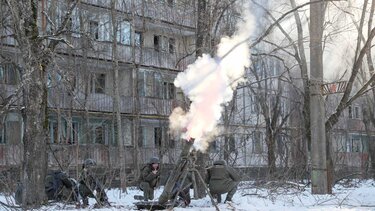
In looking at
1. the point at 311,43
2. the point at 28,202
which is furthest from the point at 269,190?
the point at 28,202

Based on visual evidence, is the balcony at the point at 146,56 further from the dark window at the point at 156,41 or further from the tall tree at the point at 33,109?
the tall tree at the point at 33,109

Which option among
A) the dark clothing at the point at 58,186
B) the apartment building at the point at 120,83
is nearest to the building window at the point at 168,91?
the apartment building at the point at 120,83

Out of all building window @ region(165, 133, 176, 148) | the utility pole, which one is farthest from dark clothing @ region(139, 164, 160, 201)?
building window @ region(165, 133, 176, 148)

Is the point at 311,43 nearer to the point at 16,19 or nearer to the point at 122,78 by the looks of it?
the point at 16,19

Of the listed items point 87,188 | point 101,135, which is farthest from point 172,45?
point 87,188

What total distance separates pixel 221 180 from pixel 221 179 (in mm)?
40

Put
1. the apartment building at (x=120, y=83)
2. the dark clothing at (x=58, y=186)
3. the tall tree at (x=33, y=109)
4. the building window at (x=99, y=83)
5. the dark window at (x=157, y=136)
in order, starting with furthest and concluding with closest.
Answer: the dark window at (x=157, y=136) → the building window at (x=99, y=83) → the apartment building at (x=120, y=83) → the dark clothing at (x=58, y=186) → the tall tree at (x=33, y=109)

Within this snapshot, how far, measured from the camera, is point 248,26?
1539 cm

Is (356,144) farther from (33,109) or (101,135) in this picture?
(33,109)

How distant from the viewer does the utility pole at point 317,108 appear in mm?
17656

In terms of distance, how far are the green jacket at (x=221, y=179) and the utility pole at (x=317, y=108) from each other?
2.74 metres

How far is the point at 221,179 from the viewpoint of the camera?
1645cm

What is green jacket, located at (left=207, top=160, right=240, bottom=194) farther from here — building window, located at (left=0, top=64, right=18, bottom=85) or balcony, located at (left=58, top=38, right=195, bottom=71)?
balcony, located at (left=58, top=38, right=195, bottom=71)

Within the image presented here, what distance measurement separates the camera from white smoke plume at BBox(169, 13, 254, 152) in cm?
1328
